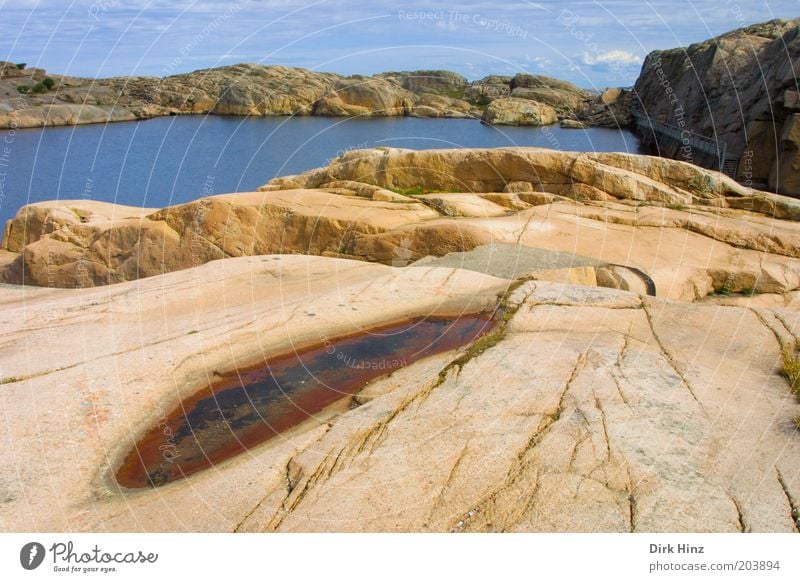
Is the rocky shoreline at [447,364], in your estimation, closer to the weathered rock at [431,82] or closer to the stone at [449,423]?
the stone at [449,423]

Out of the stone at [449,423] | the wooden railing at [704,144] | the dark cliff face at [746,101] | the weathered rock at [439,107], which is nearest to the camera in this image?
the stone at [449,423]

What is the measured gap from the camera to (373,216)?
64.5 ft

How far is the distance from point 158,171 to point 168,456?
40655 mm

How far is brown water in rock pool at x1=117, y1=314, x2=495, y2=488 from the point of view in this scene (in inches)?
326

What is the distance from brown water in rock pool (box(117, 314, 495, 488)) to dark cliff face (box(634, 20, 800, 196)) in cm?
3722

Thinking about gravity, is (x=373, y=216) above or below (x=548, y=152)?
below

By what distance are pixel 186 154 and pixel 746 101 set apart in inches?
1602

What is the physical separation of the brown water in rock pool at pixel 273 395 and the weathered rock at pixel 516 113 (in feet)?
244

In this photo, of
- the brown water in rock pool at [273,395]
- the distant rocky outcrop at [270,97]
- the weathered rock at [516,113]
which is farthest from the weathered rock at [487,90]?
the brown water in rock pool at [273,395]

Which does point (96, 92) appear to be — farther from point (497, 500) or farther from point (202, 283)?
point (497, 500)

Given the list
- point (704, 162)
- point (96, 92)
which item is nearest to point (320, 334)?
point (704, 162)

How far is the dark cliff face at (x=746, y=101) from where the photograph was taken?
41.5 metres

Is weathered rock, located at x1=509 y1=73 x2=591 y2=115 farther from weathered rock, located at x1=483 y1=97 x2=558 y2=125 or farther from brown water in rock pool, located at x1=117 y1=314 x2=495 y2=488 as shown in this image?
brown water in rock pool, located at x1=117 y1=314 x2=495 y2=488

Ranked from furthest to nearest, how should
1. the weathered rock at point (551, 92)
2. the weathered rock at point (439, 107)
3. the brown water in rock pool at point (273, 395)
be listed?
the weathered rock at point (551, 92), the weathered rock at point (439, 107), the brown water in rock pool at point (273, 395)
